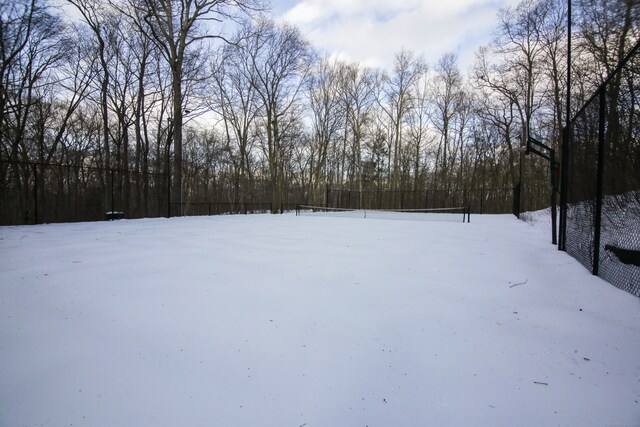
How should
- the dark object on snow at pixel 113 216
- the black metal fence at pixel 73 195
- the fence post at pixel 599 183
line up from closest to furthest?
1. the fence post at pixel 599 183
2. the dark object on snow at pixel 113 216
3. the black metal fence at pixel 73 195

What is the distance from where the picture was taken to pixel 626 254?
11.4 ft

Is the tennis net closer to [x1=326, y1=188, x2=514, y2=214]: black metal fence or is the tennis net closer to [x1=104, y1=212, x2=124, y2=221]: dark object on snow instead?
[x1=326, y1=188, x2=514, y2=214]: black metal fence

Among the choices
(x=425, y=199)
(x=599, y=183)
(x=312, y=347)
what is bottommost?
(x=312, y=347)

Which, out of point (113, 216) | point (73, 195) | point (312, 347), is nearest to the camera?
point (312, 347)

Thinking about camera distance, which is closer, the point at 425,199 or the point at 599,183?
the point at 599,183

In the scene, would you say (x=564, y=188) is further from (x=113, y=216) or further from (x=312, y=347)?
(x=113, y=216)

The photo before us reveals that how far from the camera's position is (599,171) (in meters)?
3.49

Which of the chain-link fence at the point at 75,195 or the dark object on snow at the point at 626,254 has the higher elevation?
the chain-link fence at the point at 75,195

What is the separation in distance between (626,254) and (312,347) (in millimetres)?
4028

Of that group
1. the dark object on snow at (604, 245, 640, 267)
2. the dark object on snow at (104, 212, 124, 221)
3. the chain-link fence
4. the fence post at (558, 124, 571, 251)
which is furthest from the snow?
the chain-link fence

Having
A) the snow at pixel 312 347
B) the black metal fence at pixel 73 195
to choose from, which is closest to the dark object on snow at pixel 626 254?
the snow at pixel 312 347

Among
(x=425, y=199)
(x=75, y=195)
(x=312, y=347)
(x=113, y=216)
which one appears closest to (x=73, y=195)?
(x=75, y=195)

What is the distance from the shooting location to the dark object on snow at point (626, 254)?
11.0 feet

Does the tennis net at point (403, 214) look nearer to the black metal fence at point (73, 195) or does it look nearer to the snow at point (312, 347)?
the black metal fence at point (73, 195)
